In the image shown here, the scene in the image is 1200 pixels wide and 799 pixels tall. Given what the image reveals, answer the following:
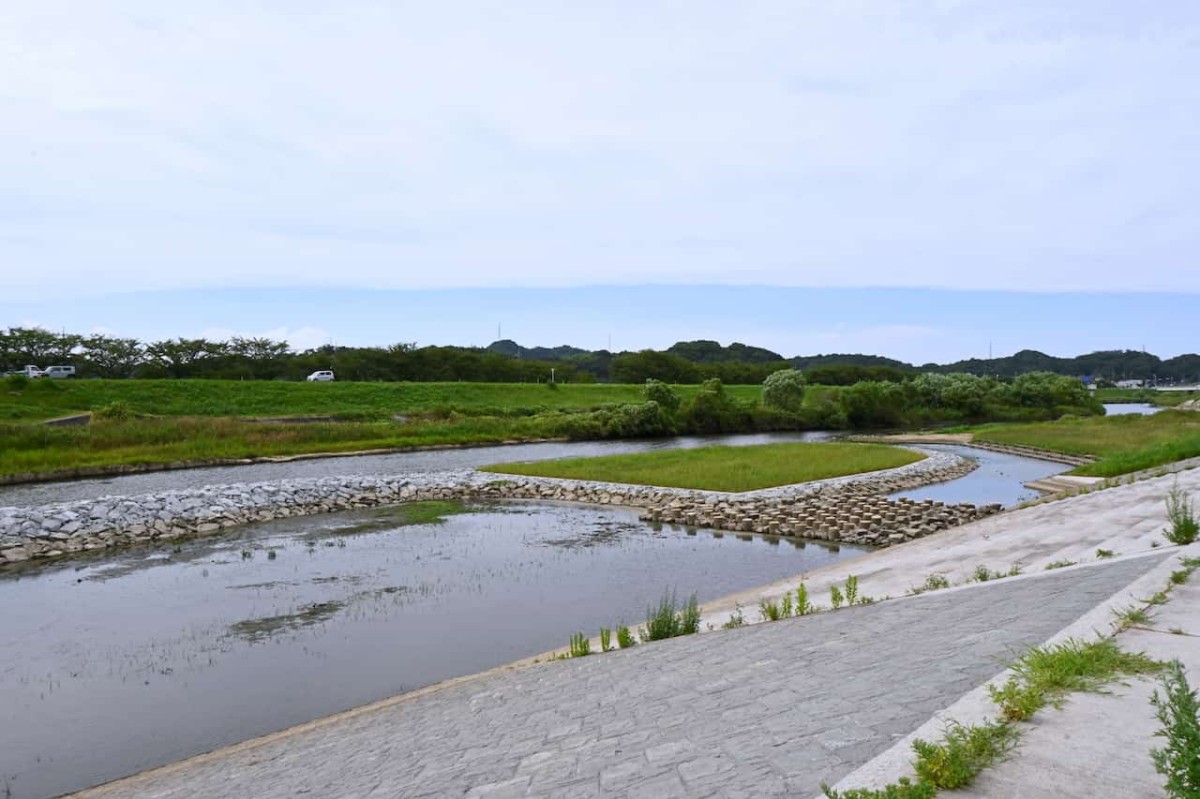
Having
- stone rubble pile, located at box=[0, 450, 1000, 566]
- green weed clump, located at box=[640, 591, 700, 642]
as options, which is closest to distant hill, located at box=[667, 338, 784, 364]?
stone rubble pile, located at box=[0, 450, 1000, 566]

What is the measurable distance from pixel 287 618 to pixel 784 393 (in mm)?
70356

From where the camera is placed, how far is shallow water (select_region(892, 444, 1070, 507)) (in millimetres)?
29781

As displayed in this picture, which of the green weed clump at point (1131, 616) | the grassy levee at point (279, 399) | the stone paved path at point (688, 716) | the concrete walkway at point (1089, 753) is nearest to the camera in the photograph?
the concrete walkway at point (1089, 753)

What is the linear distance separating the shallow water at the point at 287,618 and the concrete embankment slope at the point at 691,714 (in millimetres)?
1469

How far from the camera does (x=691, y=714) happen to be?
6.95 m

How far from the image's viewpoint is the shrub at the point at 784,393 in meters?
80.1

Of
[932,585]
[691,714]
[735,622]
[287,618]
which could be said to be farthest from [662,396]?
[691,714]

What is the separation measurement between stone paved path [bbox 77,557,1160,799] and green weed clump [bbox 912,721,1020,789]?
63cm

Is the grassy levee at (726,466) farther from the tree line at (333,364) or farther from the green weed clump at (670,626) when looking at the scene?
the tree line at (333,364)

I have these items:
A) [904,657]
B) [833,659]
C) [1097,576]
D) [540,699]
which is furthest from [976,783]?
[1097,576]

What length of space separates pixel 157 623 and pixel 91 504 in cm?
1200

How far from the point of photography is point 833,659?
799cm

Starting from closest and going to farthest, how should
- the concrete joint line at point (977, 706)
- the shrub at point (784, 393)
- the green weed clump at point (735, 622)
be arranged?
the concrete joint line at point (977, 706)
the green weed clump at point (735, 622)
the shrub at point (784, 393)

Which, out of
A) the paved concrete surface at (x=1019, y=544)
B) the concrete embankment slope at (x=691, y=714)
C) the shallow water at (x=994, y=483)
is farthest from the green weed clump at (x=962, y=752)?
the shallow water at (x=994, y=483)
